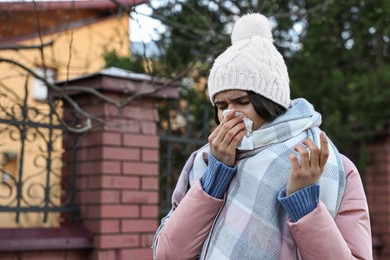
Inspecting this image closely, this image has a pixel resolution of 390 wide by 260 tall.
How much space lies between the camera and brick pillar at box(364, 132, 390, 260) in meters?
5.93

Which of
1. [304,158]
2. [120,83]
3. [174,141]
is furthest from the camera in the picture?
[174,141]

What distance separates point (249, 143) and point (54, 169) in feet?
8.01

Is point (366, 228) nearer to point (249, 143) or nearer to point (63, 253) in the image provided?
point (249, 143)

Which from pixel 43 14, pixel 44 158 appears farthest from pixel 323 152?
pixel 43 14

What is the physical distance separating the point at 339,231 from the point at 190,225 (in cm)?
41

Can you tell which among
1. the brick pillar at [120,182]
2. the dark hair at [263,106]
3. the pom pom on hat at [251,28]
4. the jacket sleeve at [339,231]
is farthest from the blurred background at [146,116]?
the jacket sleeve at [339,231]

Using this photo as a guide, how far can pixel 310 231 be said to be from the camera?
1.55m

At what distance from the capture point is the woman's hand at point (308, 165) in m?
1.54

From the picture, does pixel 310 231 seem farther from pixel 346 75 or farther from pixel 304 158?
pixel 346 75

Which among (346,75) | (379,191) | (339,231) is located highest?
(346,75)

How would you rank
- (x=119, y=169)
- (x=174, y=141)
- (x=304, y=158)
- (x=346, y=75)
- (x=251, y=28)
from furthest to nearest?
(x=346, y=75)
(x=174, y=141)
(x=119, y=169)
(x=251, y=28)
(x=304, y=158)

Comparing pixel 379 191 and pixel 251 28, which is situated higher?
pixel 251 28

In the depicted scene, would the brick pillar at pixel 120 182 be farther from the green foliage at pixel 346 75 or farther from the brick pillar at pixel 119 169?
the green foliage at pixel 346 75

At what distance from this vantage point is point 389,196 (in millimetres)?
5926
